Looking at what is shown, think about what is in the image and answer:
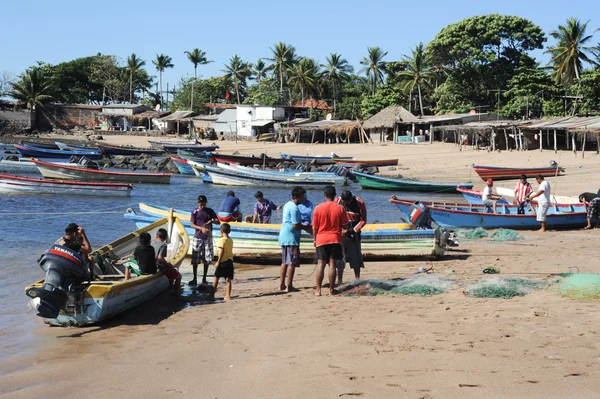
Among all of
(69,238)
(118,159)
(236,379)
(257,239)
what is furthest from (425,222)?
(118,159)

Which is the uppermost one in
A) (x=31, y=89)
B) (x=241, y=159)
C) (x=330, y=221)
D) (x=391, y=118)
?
(x=31, y=89)

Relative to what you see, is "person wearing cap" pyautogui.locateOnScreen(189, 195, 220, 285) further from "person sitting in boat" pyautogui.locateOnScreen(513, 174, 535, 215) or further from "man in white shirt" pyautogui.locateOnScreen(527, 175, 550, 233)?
"person sitting in boat" pyautogui.locateOnScreen(513, 174, 535, 215)

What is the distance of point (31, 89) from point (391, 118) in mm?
52606

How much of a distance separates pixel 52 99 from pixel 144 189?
205ft

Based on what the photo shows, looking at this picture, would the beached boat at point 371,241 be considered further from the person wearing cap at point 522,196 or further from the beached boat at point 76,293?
the person wearing cap at point 522,196

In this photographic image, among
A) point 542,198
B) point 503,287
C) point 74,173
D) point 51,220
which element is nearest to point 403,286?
point 503,287

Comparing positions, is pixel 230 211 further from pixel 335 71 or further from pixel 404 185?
pixel 335 71

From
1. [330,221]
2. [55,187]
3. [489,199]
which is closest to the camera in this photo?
[330,221]

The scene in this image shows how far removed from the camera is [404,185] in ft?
103

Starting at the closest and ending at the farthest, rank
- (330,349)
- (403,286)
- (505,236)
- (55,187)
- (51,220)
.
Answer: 1. (330,349)
2. (403,286)
3. (505,236)
4. (51,220)
5. (55,187)

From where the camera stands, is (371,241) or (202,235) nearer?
(202,235)

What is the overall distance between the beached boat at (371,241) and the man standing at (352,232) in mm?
2880

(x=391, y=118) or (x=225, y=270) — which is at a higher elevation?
(x=391, y=118)

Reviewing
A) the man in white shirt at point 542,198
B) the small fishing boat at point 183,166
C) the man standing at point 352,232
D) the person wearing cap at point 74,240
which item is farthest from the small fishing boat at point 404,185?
the person wearing cap at point 74,240
